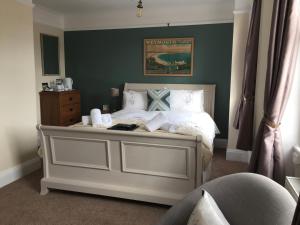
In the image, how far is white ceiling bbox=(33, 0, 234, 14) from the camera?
4367 mm

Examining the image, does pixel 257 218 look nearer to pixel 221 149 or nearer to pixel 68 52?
pixel 221 149

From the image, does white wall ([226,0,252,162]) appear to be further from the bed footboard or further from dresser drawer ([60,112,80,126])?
dresser drawer ([60,112,80,126])

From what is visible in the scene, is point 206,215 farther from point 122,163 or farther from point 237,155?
point 237,155

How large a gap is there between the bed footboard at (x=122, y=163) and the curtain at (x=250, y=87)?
1.09 metres

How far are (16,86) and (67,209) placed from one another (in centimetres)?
163

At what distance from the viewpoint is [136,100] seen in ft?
15.4

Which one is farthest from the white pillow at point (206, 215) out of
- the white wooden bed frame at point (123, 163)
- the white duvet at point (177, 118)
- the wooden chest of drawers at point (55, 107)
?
the wooden chest of drawers at point (55, 107)

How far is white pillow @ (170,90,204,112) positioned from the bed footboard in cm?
194

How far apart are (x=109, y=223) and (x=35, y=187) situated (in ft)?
3.97

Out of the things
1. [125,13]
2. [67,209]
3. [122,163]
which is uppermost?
[125,13]

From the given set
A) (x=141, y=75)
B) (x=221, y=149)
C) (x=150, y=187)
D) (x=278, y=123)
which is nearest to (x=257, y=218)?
(x=278, y=123)

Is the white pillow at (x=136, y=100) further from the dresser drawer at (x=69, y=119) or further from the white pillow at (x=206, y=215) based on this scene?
the white pillow at (x=206, y=215)

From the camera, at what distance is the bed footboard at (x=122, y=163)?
2506 millimetres

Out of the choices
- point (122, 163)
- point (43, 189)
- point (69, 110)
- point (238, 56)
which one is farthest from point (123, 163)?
point (69, 110)
